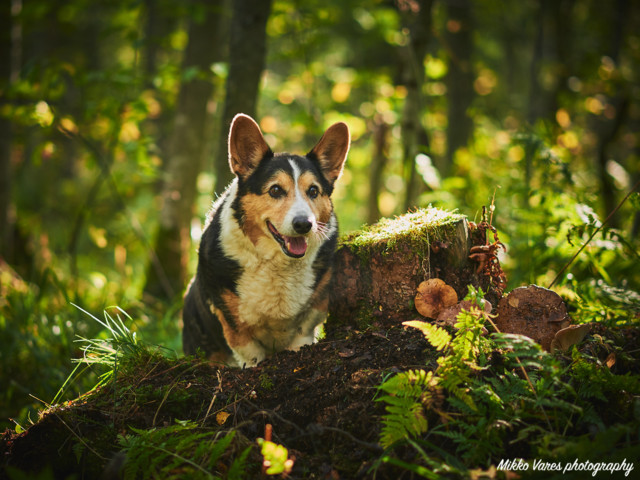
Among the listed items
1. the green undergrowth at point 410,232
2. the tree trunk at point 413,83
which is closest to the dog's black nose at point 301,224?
the green undergrowth at point 410,232

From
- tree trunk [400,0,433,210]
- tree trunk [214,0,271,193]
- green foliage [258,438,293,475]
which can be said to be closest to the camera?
green foliage [258,438,293,475]

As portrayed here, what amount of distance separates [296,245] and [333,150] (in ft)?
3.18

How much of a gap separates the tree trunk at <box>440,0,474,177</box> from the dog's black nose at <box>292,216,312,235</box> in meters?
6.02

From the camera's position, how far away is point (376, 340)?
265 centimetres

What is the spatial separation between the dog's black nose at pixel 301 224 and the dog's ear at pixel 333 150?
81 cm

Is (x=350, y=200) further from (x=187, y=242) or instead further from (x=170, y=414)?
(x=170, y=414)

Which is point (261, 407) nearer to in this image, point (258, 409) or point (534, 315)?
point (258, 409)

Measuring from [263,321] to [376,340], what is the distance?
3.46 feet

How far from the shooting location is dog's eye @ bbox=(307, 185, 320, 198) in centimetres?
342

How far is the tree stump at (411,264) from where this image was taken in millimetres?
2883

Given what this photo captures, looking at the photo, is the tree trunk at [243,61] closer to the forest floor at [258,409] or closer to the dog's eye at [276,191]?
the dog's eye at [276,191]

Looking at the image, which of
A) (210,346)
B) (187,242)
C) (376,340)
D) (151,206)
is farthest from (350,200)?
(376,340)

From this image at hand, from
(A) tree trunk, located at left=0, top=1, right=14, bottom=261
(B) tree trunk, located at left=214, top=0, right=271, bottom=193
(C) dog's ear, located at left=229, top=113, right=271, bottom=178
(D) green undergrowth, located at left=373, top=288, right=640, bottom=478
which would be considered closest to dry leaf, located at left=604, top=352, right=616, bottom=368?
(D) green undergrowth, located at left=373, top=288, right=640, bottom=478

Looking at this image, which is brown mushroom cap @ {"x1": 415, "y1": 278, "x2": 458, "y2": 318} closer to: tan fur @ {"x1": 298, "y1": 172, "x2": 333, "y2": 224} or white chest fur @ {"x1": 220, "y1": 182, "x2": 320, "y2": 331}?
white chest fur @ {"x1": 220, "y1": 182, "x2": 320, "y2": 331}
